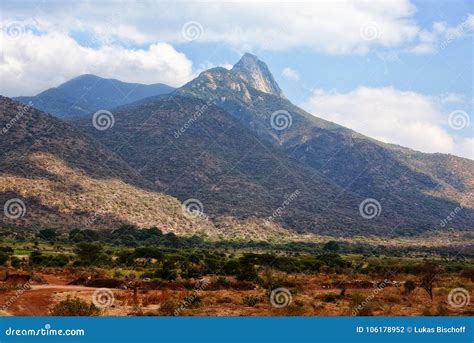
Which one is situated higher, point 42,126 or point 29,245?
point 42,126

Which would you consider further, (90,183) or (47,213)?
(90,183)

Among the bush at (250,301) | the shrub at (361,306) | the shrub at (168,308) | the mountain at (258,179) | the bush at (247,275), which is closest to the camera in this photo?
the shrub at (168,308)

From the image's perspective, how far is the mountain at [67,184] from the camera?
9238cm

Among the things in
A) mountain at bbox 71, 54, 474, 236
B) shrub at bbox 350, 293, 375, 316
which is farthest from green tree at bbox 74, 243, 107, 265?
mountain at bbox 71, 54, 474, 236

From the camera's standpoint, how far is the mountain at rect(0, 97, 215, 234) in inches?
3637

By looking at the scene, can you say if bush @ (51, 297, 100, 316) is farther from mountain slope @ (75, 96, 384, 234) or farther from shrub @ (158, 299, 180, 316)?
mountain slope @ (75, 96, 384, 234)

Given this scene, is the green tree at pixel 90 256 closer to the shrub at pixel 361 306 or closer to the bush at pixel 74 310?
the bush at pixel 74 310

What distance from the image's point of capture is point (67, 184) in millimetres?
100375

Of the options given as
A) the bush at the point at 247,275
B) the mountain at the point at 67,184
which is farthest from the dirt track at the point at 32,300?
the mountain at the point at 67,184

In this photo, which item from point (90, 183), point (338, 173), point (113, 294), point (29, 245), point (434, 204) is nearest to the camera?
point (113, 294)

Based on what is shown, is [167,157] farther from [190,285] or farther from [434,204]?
[190,285]

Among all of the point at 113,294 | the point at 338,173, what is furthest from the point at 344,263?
the point at 338,173

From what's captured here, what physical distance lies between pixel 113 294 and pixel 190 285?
23.4 ft

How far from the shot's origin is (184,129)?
155 metres
